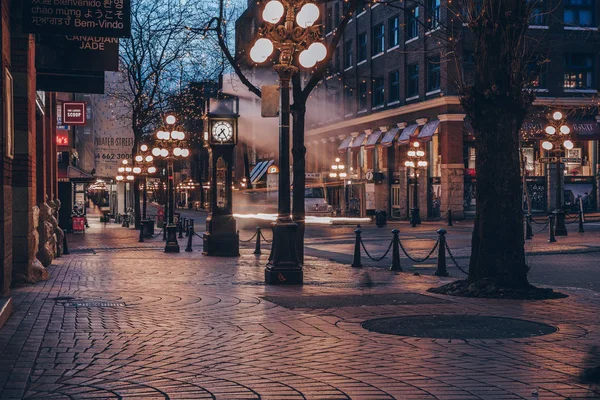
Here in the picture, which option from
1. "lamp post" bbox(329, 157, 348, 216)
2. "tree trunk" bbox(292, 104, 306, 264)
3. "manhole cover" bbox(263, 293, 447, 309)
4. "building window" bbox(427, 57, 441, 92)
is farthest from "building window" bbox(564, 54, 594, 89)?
"manhole cover" bbox(263, 293, 447, 309)

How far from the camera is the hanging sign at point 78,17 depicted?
42.0 ft

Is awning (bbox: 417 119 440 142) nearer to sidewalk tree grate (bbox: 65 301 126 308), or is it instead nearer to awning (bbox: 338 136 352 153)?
awning (bbox: 338 136 352 153)

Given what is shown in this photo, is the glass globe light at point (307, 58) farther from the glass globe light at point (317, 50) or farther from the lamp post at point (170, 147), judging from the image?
the lamp post at point (170, 147)

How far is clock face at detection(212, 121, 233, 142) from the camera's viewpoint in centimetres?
2506

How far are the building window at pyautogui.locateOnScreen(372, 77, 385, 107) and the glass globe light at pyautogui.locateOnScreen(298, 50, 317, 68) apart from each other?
1744 inches

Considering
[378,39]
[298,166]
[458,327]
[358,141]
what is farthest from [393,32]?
[458,327]

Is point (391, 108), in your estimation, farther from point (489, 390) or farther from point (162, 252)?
point (489, 390)

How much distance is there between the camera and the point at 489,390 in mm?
6309

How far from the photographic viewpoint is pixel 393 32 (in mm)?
57594

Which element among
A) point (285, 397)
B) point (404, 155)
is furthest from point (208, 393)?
point (404, 155)

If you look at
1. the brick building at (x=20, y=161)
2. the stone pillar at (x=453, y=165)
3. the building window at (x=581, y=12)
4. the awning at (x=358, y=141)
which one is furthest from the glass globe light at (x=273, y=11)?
the awning at (x=358, y=141)

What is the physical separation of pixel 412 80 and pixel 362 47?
9097 millimetres

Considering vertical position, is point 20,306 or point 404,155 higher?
point 404,155

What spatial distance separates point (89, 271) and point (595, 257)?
39.1ft
